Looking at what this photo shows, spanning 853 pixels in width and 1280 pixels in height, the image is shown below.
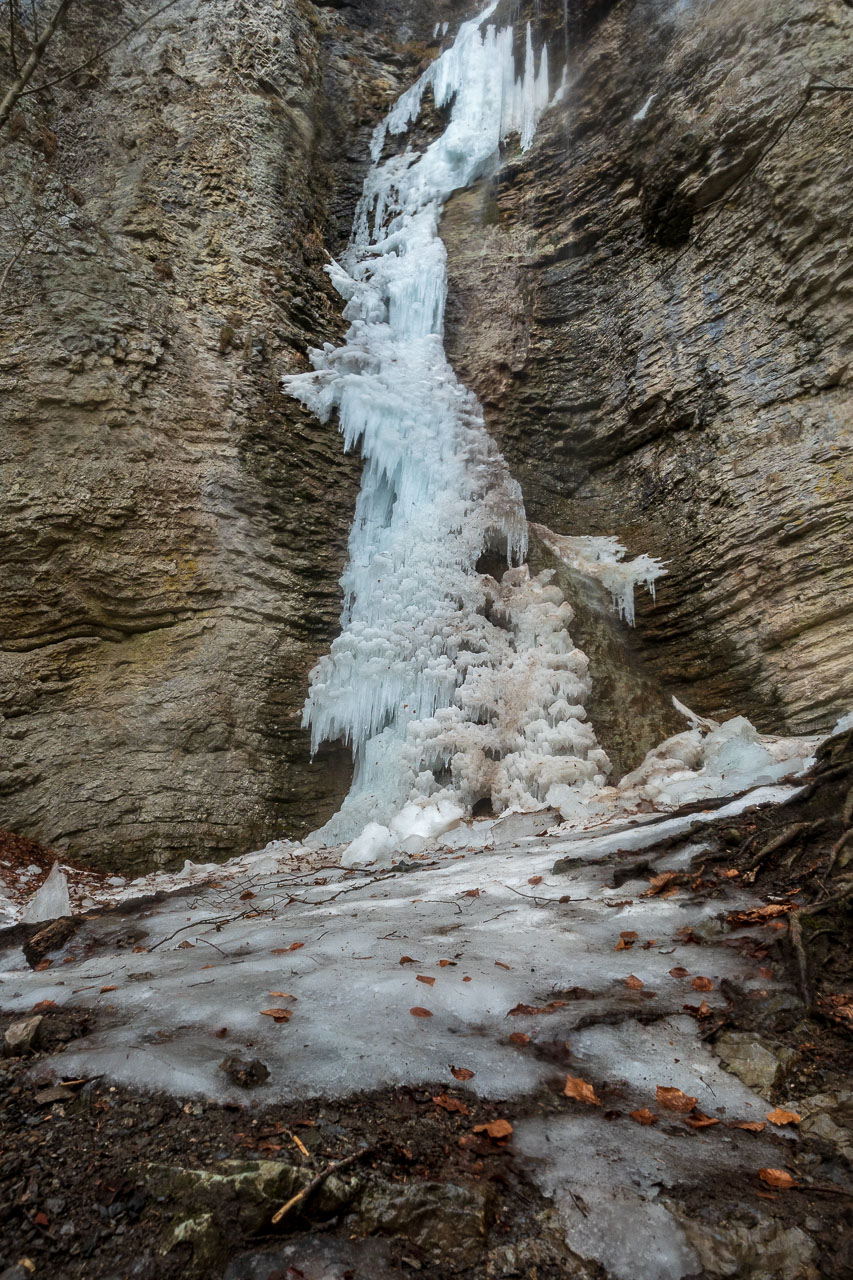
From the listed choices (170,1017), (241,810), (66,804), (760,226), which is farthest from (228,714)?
(760,226)

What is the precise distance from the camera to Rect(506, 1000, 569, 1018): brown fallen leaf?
7.55 feet

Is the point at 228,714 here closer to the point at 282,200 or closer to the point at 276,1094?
the point at 276,1094

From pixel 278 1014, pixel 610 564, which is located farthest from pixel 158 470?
pixel 278 1014

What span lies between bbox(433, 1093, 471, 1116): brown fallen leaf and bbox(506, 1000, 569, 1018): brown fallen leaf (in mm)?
491

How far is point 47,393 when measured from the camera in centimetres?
772

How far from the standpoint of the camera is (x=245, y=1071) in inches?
73.2

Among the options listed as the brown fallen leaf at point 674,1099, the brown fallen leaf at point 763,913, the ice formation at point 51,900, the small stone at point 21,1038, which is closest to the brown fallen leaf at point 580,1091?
the brown fallen leaf at point 674,1099

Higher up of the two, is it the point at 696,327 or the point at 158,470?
the point at 696,327

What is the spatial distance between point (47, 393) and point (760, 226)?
28.8ft

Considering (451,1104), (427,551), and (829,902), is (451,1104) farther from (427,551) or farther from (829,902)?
(427,551)

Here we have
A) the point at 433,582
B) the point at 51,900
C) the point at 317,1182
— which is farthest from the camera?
the point at 433,582

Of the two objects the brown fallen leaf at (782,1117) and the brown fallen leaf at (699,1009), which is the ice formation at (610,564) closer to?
the brown fallen leaf at (699,1009)

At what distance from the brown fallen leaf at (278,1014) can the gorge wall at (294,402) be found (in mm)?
5261

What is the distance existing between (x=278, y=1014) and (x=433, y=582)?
6.69 metres
